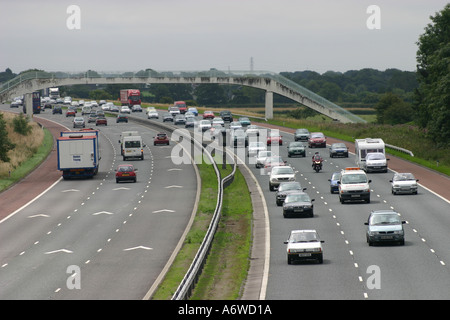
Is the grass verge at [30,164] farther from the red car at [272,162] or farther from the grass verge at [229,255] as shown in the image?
the grass verge at [229,255]

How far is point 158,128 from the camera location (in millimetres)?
123625

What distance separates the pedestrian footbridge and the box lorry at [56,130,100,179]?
55.3 m

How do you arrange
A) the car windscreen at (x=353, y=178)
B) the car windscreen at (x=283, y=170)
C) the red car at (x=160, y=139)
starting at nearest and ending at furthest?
the car windscreen at (x=353, y=178)
the car windscreen at (x=283, y=170)
the red car at (x=160, y=139)

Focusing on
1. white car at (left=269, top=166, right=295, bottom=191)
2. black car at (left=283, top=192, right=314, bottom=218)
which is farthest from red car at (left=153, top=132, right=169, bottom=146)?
black car at (left=283, top=192, right=314, bottom=218)

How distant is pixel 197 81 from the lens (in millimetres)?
136500

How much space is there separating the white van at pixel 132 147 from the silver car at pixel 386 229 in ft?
157

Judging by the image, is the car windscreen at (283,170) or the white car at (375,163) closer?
the car windscreen at (283,170)

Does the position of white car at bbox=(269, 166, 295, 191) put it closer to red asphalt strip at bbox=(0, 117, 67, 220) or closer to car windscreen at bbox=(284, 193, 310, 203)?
car windscreen at bbox=(284, 193, 310, 203)

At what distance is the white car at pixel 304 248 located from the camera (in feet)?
120

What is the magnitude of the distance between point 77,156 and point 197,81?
213 feet

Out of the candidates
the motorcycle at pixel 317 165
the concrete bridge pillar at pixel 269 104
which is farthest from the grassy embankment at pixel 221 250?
the concrete bridge pillar at pixel 269 104

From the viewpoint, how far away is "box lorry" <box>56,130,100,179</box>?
2854 inches

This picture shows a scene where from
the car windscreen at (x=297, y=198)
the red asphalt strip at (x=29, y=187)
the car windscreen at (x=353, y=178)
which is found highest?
the car windscreen at (x=353, y=178)

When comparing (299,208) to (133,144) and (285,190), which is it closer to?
(285,190)
